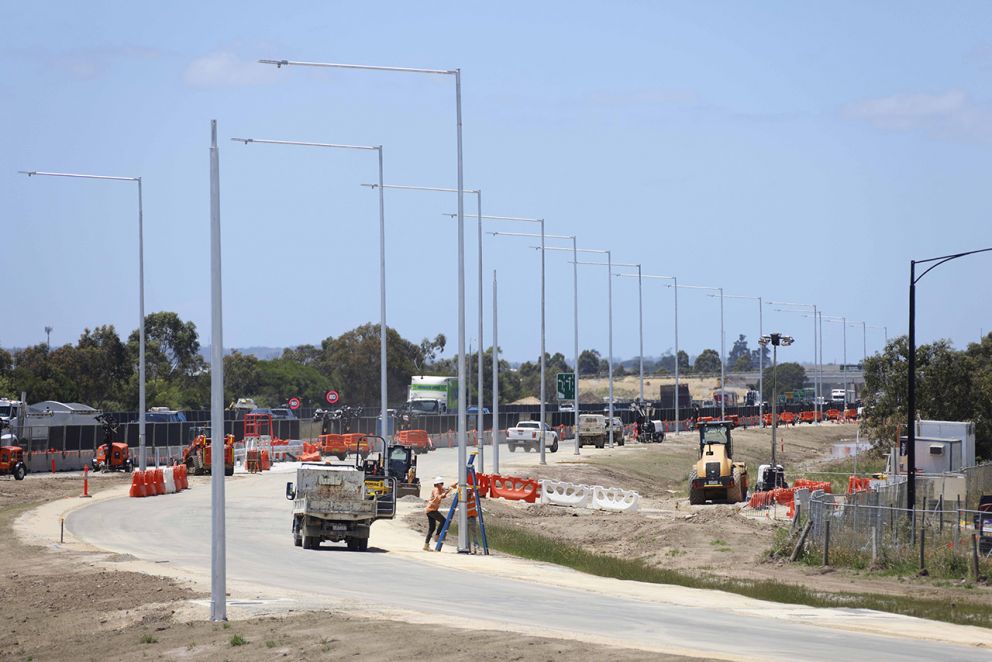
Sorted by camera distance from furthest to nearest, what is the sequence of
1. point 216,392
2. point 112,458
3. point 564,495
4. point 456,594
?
point 112,458, point 564,495, point 456,594, point 216,392

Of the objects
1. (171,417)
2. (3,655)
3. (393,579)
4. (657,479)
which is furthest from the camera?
(171,417)

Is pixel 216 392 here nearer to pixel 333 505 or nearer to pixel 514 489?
pixel 333 505

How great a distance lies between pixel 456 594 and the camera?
26641mm

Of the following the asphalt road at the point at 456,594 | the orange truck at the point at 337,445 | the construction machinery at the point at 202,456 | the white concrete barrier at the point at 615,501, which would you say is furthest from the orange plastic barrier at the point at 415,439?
the asphalt road at the point at 456,594

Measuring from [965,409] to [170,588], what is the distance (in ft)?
207

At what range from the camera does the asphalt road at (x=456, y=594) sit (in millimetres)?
20406

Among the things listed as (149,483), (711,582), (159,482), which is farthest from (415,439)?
(711,582)

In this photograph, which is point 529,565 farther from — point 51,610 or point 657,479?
point 657,479

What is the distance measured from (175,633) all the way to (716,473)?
3321 centimetres

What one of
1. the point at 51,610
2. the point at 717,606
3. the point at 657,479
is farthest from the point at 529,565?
the point at 657,479

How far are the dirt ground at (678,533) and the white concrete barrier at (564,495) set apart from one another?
4.41 feet

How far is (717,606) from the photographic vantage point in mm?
25797

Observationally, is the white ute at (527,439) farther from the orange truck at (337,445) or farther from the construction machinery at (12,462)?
the construction machinery at (12,462)

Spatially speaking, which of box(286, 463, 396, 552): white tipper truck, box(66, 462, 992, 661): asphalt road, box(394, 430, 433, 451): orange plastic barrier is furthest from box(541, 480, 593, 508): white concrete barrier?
box(394, 430, 433, 451): orange plastic barrier
